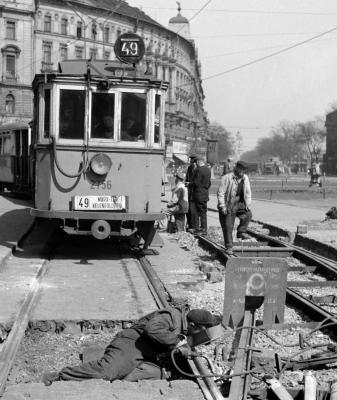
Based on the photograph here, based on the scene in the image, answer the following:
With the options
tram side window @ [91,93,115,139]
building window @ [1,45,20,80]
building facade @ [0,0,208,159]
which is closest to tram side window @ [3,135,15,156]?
tram side window @ [91,93,115,139]

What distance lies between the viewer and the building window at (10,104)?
80731mm

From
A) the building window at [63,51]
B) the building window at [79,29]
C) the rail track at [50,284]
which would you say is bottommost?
the rail track at [50,284]

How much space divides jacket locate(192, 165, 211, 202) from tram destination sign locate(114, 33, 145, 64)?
12.8 ft

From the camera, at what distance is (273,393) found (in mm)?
4887

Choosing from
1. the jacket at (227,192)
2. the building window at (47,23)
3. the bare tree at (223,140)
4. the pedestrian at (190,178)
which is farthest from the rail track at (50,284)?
the bare tree at (223,140)

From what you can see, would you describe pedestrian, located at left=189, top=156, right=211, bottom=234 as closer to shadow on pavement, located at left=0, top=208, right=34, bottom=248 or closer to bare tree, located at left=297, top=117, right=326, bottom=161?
shadow on pavement, located at left=0, top=208, right=34, bottom=248

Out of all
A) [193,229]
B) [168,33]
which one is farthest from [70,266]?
[168,33]

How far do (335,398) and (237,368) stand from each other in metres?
0.83

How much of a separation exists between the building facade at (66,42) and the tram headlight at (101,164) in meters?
60.9

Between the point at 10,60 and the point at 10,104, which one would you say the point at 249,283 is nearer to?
the point at 10,104

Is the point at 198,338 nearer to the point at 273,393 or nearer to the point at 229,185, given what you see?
the point at 273,393

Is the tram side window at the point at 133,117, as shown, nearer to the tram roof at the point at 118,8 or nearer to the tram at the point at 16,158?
the tram at the point at 16,158

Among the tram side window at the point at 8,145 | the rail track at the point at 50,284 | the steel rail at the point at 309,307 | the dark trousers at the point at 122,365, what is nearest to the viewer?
the dark trousers at the point at 122,365

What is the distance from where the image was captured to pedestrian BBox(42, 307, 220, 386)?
17.2 feet
